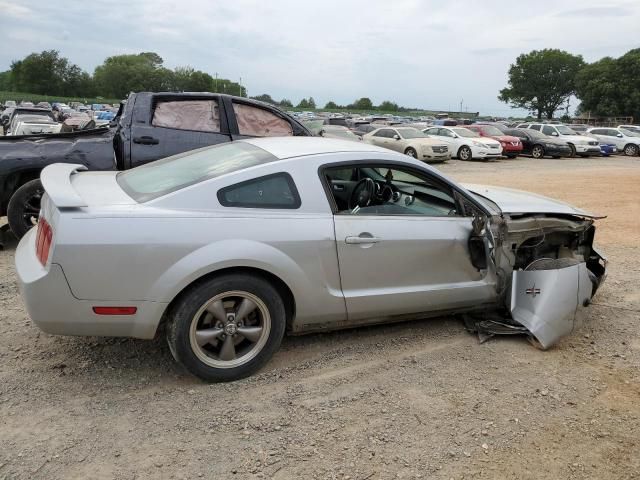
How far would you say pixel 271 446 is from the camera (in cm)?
285

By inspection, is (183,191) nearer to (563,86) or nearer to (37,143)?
(37,143)

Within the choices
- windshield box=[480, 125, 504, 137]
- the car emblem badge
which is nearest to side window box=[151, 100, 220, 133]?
the car emblem badge

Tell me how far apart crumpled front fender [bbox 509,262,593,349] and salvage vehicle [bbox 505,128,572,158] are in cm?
2256

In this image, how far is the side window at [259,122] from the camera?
715 cm

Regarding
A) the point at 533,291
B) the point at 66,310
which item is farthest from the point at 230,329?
the point at 533,291

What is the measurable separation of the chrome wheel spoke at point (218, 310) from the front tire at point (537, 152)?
79.5 feet

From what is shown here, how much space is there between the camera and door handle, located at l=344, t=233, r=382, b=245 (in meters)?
3.63

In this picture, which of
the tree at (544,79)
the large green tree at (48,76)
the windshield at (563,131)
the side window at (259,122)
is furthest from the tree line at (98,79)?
the side window at (259,122)

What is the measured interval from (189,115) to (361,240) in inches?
163

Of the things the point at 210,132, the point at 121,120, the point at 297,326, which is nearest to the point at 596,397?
the point at 297,326

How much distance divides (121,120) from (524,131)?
23104 millimetres

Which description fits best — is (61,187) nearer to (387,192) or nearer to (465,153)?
(387,192)

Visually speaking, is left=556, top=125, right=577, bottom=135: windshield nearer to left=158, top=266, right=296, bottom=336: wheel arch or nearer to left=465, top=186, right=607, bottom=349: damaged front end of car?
left=465, top=186, right=607, bottom=349: damaged front end of car

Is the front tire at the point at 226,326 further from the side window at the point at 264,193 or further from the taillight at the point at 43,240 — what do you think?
the taillight at the point at 43,240
